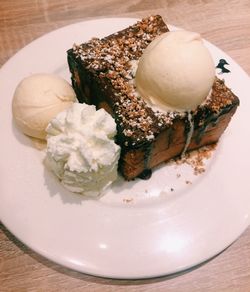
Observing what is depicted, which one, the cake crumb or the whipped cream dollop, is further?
the cake crumb

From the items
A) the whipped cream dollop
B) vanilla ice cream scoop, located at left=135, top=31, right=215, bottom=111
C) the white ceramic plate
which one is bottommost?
the white ceramic plate

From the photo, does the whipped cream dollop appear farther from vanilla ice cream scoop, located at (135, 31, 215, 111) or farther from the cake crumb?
the cake crumb

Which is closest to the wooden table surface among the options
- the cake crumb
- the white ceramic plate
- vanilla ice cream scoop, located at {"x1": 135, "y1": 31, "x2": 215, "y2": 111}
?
the white ceramic plate

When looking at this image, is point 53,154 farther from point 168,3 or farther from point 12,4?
point 168,3

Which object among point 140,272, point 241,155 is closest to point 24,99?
point 140,272

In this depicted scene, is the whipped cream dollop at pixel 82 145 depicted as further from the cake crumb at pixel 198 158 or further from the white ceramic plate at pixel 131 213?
the cake crumb at pixel 198 158

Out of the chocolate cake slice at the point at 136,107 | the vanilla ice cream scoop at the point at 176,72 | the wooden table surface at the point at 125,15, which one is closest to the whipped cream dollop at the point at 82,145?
the chocolate cake slice at the point at 136,107
